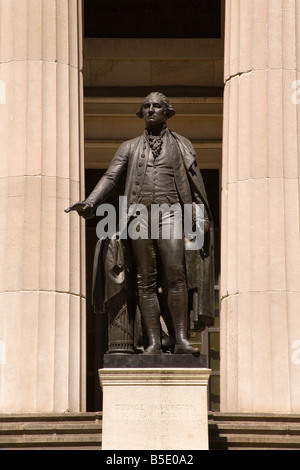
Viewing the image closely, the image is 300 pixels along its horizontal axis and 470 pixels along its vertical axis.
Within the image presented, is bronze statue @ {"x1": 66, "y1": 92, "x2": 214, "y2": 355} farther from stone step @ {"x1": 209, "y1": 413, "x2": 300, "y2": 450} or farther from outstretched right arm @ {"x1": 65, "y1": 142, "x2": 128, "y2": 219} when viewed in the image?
stone step @ {"x1": 209, "y1": 413, "x2": 300, "y2": 450}

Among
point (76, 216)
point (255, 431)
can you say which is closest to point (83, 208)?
point (255, 431)

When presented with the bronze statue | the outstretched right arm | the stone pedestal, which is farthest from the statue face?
the stone pedestal

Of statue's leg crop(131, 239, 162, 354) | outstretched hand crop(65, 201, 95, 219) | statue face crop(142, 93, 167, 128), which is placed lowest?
statue's leg crop(131, 239, 162, 354)

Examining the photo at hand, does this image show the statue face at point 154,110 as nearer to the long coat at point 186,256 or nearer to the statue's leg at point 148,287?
the long coat at point 186,256

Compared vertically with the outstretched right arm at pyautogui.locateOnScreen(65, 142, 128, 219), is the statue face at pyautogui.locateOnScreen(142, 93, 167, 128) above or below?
above

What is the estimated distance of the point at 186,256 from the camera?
2053cm

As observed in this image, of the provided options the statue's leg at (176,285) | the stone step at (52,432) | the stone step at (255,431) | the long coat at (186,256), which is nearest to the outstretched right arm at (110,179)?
→ the long coat at (186,256)

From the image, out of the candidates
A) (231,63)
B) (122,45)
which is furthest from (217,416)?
(122,45)

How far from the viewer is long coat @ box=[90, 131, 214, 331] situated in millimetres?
20438

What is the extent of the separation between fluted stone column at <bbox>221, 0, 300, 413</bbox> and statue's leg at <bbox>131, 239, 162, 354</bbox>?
13.3 feet

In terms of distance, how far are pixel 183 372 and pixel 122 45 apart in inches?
549

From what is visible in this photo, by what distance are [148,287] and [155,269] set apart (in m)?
0.28

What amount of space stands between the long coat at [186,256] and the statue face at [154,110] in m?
0.36

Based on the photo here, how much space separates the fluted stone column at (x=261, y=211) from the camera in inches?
947
